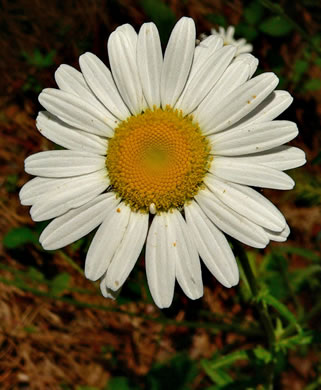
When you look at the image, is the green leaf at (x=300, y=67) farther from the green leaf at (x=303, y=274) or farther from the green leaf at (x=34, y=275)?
the green leaf at (x=34, y=275)

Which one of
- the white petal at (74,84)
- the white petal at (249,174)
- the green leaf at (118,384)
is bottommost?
the green leaf at (118,384)

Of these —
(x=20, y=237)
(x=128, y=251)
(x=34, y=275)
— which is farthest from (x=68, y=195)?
(x=34, y=275)

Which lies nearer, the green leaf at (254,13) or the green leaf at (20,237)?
the green leaf at (20,237)

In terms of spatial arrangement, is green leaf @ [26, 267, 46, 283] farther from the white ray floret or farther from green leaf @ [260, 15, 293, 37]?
green leaf @ [260, 15, 293, 37]

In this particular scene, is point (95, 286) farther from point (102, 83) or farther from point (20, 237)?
point (102, 83)

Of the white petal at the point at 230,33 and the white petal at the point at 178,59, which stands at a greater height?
the white petal at the point at 178,59

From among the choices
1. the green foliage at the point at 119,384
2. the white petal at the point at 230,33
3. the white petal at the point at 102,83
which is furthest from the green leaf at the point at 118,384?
the white petal at the point at 230,33
